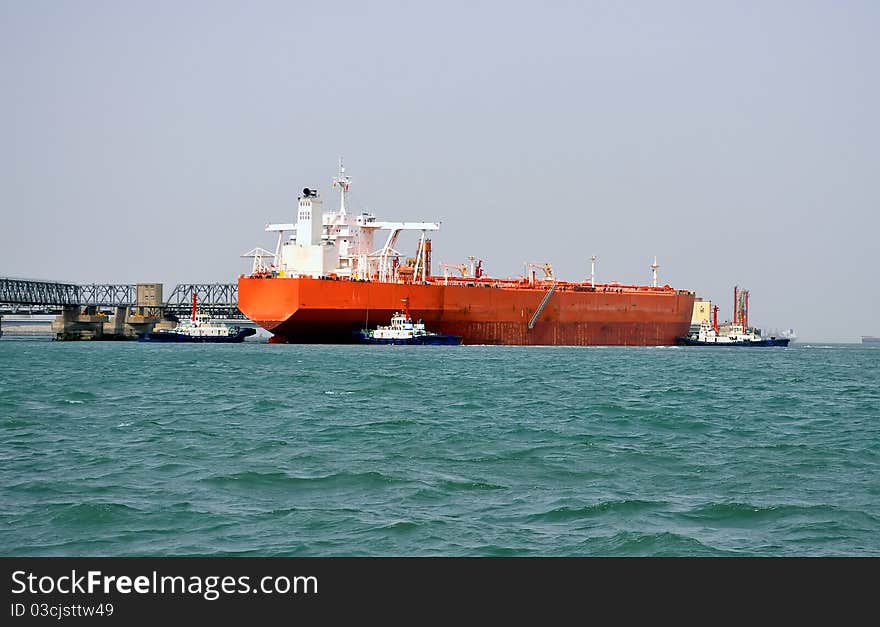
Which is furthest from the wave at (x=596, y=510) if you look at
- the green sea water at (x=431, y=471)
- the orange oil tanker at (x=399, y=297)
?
the orange oil tanker at (x=399, y=297)

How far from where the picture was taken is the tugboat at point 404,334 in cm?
5603

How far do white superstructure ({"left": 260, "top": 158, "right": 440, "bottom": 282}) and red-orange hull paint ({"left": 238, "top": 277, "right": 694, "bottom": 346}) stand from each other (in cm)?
299

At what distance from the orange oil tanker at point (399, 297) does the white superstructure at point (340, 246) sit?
6cm

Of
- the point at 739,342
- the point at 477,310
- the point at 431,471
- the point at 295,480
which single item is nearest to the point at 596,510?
the point at 431,471

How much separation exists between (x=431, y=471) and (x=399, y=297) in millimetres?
44818

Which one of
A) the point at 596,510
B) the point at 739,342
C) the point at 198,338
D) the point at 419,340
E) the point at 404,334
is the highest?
the point at 404,334

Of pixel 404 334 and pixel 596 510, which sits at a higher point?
pixel 404 334

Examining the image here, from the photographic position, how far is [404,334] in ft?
186

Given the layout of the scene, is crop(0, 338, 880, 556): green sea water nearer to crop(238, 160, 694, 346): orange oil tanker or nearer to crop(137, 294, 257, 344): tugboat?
crop(238, 160, 694, 346): orange oil tanker

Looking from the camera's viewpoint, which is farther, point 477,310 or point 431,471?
point 477,310

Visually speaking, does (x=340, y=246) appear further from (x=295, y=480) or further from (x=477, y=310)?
(x=295, y=480)

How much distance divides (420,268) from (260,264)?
10512 mm
